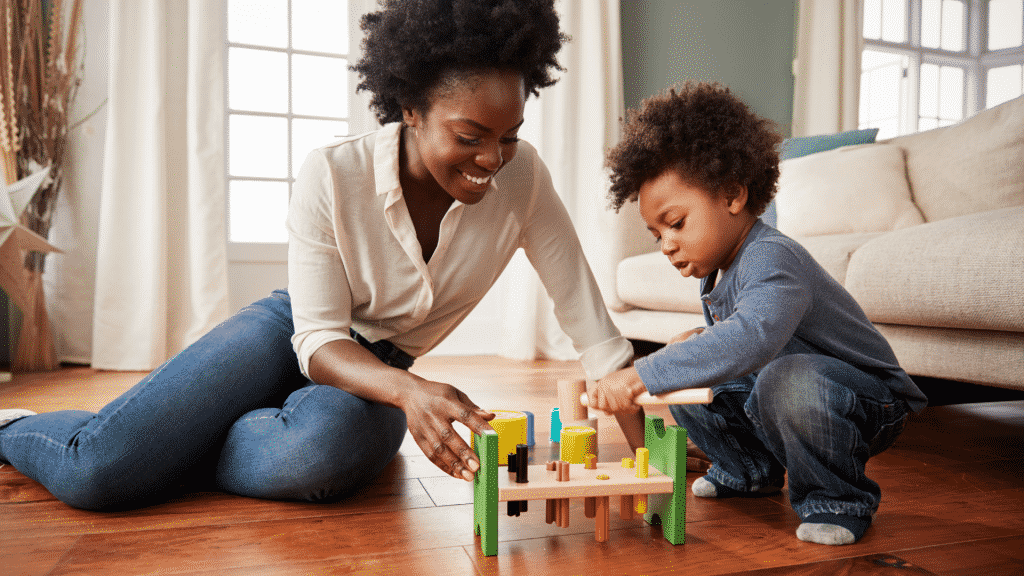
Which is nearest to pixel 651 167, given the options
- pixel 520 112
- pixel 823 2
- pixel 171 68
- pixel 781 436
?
pixel 520 112

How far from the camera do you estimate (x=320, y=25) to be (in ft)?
9.43

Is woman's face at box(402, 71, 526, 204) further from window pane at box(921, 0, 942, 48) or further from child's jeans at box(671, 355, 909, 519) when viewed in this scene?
window pane at box(921, 0, 942, 48)

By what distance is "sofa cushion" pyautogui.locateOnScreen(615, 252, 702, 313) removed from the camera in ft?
6.45

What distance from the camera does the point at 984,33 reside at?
4.41m

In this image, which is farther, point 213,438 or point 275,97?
point 275,97

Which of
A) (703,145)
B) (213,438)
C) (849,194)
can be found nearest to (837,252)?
(849,194)

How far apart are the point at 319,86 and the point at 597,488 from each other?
8.29 feet

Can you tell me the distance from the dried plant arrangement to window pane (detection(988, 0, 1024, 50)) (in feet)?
16.8

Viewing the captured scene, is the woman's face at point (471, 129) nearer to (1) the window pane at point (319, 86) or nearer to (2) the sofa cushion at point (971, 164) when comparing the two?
(2) the sofa cushion at point (971, 164)

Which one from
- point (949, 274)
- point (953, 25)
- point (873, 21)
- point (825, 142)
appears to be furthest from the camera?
point (953, 25)

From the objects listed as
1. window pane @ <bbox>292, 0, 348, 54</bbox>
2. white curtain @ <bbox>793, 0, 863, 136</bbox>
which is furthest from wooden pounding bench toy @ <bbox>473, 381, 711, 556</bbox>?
white curtain @ <bbox>793, 0, 863, 136</bbox>

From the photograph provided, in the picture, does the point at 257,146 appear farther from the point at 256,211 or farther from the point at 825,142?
the point at 825,142

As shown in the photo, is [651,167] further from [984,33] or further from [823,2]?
[984,33]

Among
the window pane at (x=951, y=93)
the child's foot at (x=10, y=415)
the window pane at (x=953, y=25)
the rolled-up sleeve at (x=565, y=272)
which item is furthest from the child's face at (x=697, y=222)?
the window pane at (x=953, y=25)
